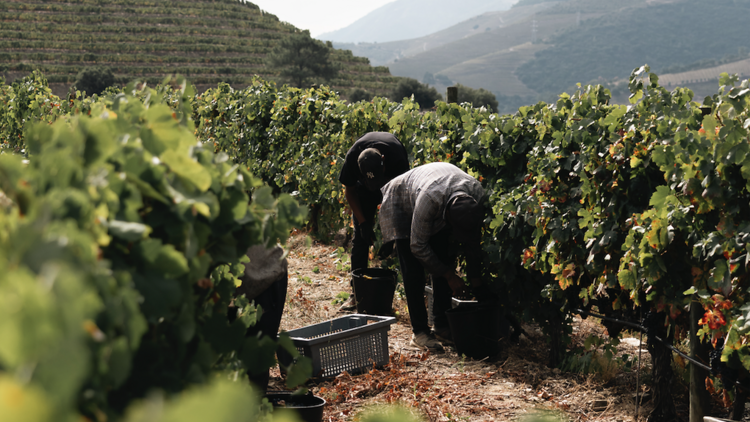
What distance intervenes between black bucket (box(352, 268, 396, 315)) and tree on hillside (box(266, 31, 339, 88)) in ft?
167

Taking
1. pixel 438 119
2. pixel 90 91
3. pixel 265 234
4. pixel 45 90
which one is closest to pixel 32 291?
pixel 265 234

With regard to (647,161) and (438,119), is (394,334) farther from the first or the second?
(647,161)

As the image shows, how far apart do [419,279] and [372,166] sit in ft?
3.57

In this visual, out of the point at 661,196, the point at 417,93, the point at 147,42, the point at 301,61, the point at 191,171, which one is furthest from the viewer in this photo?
the point at 301,61

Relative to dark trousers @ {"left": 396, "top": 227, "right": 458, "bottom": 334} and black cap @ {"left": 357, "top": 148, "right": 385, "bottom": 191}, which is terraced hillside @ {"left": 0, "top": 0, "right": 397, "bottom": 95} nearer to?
black cap @ {"left": 357, "top": 148, "right": 385, "bottom": 191}

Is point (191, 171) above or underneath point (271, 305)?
above

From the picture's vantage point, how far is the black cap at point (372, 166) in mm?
5336

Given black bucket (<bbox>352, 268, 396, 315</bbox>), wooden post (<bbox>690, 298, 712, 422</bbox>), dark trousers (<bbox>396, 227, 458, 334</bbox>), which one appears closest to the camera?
wooden post (<bbox>690, 298, 712, 422</bbox>)

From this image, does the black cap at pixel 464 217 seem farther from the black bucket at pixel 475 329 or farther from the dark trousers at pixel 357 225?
the dark trousers at pixel 357 225

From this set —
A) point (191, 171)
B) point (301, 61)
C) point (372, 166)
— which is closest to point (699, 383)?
point (372, 166)

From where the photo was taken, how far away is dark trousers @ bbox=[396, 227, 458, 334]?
4980 mm

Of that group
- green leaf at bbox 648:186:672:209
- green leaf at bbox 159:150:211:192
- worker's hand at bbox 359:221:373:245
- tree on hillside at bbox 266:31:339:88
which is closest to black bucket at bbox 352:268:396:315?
worker's hand at bbox 359:221:373:245

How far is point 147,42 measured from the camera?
5625 cm

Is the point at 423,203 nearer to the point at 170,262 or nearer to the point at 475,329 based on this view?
the point at 475,329
